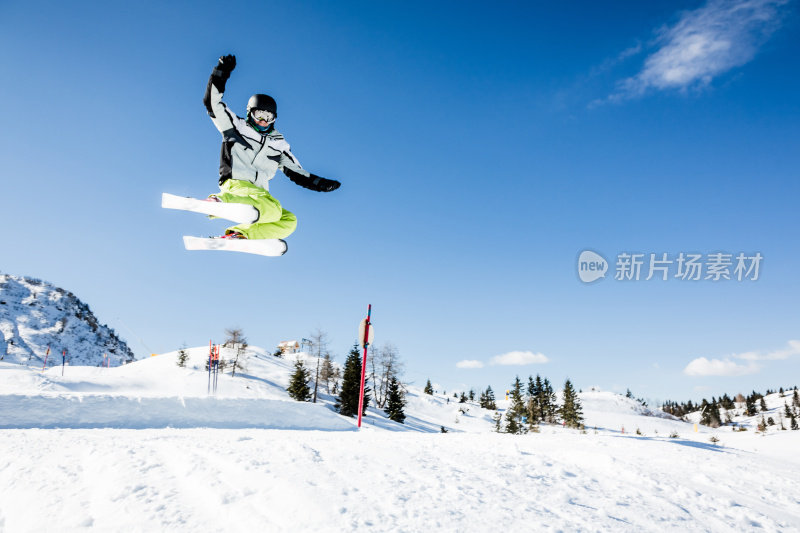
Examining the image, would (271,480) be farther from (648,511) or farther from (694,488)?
(694,488)

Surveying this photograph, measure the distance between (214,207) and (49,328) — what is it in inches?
5249

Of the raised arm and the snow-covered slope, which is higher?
the raised arm

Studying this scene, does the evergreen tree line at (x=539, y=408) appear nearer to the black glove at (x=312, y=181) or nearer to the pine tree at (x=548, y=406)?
the pine tree at (x=548, y=406)

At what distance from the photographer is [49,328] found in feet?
346

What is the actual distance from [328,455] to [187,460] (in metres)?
1.47

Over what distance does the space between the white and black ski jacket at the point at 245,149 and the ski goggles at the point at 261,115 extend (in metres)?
0.13

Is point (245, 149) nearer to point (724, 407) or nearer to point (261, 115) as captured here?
point (261, 115)

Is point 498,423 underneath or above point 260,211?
underneath

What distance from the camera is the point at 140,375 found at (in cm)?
3055

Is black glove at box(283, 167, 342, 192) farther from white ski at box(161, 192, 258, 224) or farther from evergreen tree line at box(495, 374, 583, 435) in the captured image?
evergreen tree line at box(495, 374, 583, 435)

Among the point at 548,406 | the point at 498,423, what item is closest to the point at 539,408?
the point at 548,406

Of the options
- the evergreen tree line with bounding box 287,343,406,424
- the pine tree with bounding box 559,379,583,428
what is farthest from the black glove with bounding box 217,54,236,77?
the pine tree with bounding box 559,379,583,428

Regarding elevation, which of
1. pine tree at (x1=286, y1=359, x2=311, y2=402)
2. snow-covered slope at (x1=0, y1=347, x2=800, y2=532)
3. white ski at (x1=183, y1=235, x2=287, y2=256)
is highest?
white ski at (x1=183, y1=235, x2=287, y2=256)

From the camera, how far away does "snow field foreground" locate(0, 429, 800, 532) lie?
3031 millimetres
